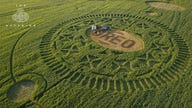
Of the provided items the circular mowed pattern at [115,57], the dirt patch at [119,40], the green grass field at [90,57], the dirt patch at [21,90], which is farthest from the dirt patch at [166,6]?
the dirt patch at [21,90]

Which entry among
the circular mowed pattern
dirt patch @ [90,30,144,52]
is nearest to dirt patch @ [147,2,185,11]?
the circular mowed pattern

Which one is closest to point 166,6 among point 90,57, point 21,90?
point 90,57

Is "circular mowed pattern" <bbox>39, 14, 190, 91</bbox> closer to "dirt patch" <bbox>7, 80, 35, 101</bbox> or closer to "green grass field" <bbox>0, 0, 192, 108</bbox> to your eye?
"green grass field" <bbox>0, 0, 192, 108</bbox>

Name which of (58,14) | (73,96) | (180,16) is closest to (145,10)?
(180,16)

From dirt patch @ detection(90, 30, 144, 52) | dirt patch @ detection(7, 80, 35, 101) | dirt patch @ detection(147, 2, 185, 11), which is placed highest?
dirt patch @ detection(147, 2, 185, 11)

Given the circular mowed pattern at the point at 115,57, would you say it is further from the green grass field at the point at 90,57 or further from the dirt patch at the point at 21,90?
the dirt patch at the point at 21,90

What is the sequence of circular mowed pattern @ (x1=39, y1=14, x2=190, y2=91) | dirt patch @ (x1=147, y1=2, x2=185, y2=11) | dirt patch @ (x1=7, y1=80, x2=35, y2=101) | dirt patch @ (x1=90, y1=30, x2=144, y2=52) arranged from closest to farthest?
dirt patch @ (x1=7, y1=80, x2=35, y2=101) < circular mowed pattern @ (x1=39, y1=14, x2=190, y2=91) < dirt patch @ (x1=90, y1=30, x2=144, y2=52) < dirt patch @ (x1=147, y1=2, x2=185, y2=11)
